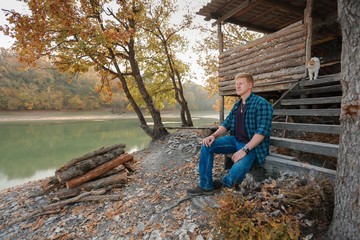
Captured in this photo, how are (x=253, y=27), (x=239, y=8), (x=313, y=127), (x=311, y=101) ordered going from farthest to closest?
(x=253, y=27) → (x=239, y=8) → (x=311, y=101) → (x=313, y=127)

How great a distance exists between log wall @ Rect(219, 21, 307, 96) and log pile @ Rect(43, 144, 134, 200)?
4.96 meters

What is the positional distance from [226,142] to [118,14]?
8.66m

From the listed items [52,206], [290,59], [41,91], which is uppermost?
[41,91]

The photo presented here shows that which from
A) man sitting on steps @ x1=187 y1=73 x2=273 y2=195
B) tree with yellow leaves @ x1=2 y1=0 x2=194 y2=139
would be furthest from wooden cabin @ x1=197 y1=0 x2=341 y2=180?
tree with yellow leaves @ x1=2 y1=0 x2=194 y2=139

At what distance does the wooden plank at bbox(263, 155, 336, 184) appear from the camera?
103 inches

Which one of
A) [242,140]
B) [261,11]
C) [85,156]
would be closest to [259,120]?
[242,140]

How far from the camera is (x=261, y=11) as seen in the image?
7926 mm

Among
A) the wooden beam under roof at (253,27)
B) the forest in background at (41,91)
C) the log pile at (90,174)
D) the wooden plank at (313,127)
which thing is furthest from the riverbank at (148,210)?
the forest in background at (41,91)

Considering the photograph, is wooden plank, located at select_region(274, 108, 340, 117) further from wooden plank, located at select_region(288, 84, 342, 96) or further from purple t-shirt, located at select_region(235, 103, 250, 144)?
purple t-shirt, located at select_region(235, 103, 250, 144)

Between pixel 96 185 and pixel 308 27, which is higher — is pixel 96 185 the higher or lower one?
the lower one

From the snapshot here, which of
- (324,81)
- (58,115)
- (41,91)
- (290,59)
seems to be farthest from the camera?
(41,91)

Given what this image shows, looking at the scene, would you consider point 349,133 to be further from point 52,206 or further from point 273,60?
point 52,206

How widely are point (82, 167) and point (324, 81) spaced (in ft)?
20.6

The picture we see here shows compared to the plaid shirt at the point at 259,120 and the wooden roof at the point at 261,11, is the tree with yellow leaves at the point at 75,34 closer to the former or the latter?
the wooden roof at the point at 261,11
